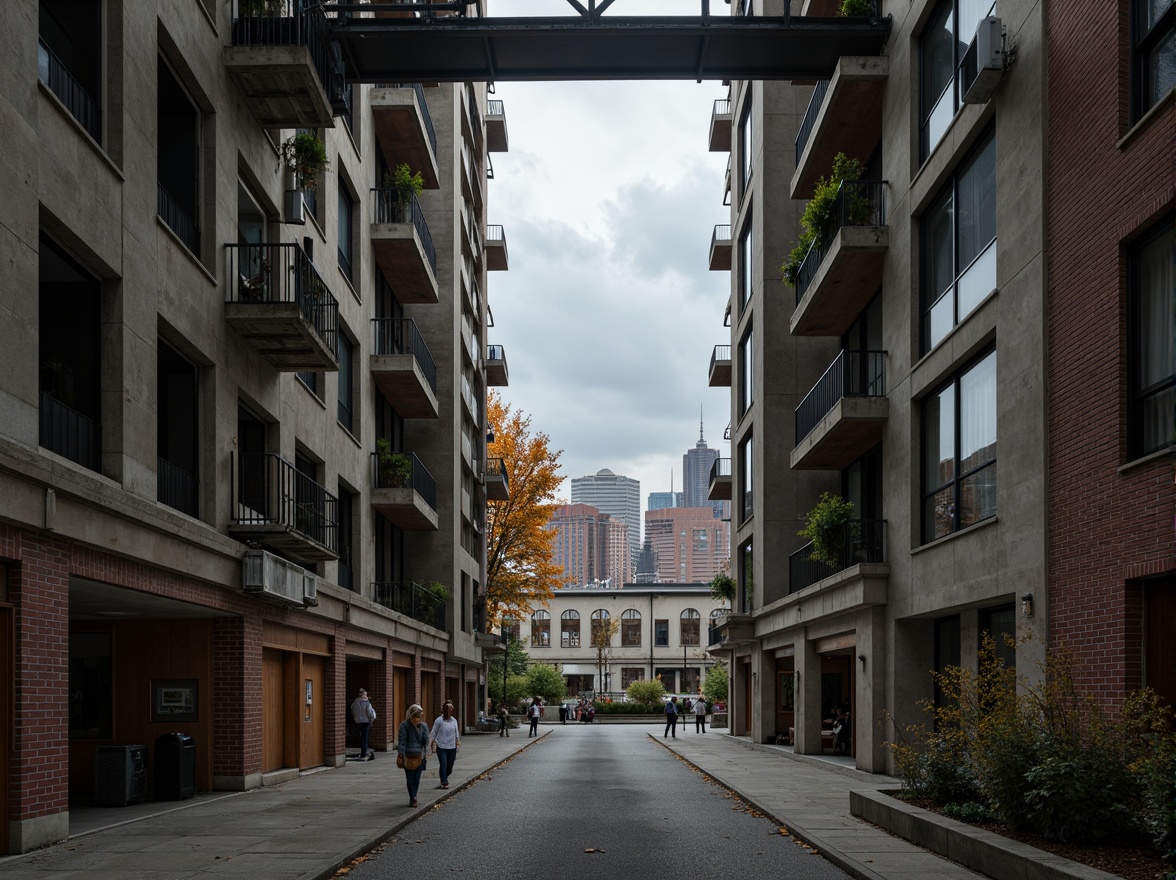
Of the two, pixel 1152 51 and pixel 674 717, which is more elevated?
pixel 1152 51

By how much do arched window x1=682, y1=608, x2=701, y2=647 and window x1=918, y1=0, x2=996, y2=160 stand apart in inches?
3299

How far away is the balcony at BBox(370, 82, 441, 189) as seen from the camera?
32938 millimetres

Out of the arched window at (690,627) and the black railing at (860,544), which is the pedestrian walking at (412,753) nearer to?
the black railing at (860,544)

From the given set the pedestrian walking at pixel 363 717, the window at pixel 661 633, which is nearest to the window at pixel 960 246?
the pedestrian walking at pixel 363 717

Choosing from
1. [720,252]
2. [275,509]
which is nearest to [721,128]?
[720,252]

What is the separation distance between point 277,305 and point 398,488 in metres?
13.6

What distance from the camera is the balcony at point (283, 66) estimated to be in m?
19.7

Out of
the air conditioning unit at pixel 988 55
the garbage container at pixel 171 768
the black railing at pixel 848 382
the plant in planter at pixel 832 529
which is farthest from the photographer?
the plant in planter at pixel 832 529

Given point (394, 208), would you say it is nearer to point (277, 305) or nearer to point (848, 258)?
point (848, 258)

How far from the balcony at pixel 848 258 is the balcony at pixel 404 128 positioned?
11.1m

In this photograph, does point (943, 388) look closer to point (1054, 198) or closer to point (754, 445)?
point (1054, 198)

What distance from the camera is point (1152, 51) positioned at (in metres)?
13.8

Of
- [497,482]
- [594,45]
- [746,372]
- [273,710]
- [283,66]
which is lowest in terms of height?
[273,710]

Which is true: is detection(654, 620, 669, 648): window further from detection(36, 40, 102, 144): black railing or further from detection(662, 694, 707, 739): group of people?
detection(36, 40, 102, 144): black railing
